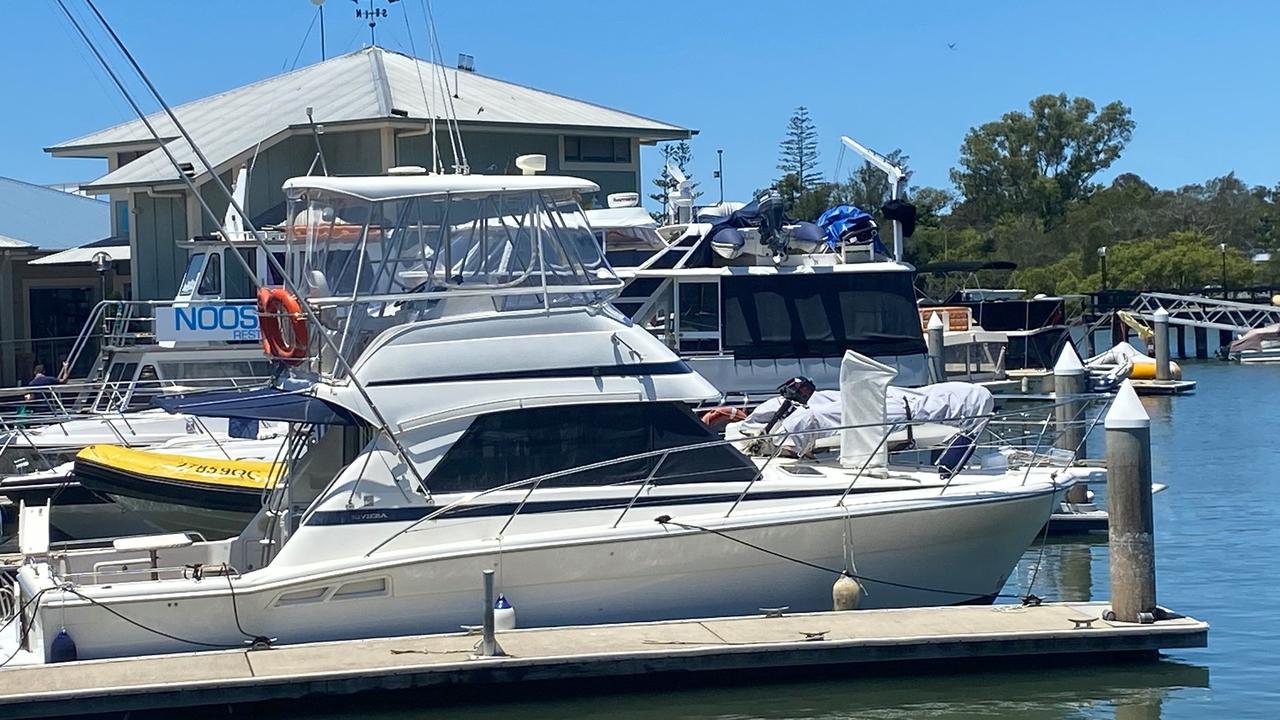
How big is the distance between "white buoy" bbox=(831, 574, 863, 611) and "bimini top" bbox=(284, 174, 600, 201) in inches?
151

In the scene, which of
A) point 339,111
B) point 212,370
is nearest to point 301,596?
point 212,370

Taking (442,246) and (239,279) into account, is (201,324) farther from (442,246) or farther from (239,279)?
(442,246)

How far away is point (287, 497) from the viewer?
545 inches

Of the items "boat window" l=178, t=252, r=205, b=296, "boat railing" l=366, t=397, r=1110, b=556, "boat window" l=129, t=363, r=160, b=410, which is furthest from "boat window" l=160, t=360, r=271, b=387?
"boat railing" l=366, t=397, r=1110, b=556

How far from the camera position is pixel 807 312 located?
939 inches

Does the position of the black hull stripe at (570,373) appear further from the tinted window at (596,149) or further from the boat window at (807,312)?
the tinted window at (596,149)

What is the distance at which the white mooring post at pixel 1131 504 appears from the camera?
1252cm

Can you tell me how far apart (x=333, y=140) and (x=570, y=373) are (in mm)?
21673

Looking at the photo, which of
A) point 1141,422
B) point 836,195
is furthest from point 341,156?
point 836,195

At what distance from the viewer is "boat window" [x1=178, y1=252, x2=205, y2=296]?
25312 millimetres

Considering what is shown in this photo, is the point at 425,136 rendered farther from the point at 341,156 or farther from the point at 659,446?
the point at 659,446

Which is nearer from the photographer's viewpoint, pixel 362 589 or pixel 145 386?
pixel 362 589

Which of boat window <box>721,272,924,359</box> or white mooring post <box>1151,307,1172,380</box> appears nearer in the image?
boat window <box>721,272,924,359</box>

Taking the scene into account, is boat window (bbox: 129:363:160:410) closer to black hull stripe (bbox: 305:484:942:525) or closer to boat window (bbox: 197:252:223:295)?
boat window (bbox: 197:252:223:295)
